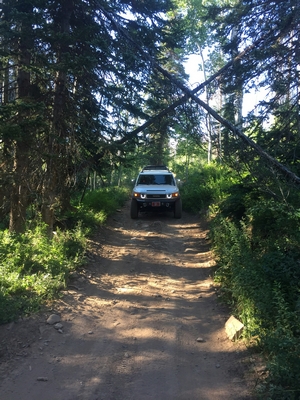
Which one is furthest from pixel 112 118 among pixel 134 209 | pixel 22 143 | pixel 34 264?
pixel 134 209

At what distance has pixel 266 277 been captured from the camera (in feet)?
18.2

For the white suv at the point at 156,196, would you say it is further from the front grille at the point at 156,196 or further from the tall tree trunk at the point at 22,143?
the tall tree trunk at the point at 22,143

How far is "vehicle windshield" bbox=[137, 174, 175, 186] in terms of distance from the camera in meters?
14.8

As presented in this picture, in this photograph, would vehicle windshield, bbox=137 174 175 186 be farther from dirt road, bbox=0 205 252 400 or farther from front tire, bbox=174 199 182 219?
dirt road, bbox=0 205 252 400

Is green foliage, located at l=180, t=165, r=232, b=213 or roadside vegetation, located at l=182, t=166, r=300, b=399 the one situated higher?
green foliage, located at l=180, t=165, r=232, b=213

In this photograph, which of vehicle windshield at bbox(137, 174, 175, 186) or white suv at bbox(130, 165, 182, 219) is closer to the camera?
white suv at bbox(130, 165, 182, 219)

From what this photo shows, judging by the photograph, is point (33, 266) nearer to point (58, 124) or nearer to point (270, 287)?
point (58, 124)

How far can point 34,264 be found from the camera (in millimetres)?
7375

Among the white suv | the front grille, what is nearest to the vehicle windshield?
the white suv

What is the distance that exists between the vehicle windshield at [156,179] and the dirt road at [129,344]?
6544 millimetres

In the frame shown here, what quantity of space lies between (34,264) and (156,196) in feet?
22.8

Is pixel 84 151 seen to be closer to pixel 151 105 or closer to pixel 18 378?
pixel 151 105

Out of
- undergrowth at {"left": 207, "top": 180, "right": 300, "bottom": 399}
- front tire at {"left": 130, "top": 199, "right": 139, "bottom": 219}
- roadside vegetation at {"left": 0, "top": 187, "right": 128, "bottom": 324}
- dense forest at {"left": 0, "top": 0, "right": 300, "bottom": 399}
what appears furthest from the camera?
front tire at {"left": 130, "top": 199, "right": 139, "bottom": 219}

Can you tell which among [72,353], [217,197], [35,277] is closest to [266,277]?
[72,353]
